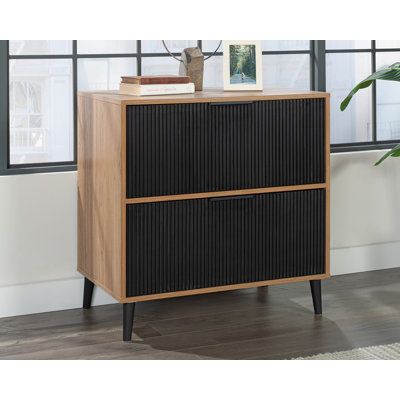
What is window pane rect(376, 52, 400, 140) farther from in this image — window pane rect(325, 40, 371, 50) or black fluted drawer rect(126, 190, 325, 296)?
black fluted drawer rect(126, 190, 325, 296)

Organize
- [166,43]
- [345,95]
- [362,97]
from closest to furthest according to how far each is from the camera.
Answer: [166,43] → [345,95] → [362,97]

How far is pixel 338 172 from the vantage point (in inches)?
157

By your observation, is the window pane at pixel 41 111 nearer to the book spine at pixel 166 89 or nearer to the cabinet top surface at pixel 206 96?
the cabinet top surface at pixel 206 96

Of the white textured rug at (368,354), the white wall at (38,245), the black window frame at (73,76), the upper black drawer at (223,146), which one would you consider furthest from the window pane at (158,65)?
the white textured rug at (368,354)

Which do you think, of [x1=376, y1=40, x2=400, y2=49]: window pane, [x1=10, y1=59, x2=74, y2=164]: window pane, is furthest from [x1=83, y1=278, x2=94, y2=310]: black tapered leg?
[x1=376, y1=40, x2=400, y2=49]: window pane

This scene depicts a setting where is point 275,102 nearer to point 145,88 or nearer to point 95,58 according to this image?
point 145,88

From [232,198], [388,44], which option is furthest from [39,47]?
[388,44]

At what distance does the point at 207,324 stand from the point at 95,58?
1.24 m

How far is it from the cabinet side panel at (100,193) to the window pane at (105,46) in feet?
1.00

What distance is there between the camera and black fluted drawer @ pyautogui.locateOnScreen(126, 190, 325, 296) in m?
2.94

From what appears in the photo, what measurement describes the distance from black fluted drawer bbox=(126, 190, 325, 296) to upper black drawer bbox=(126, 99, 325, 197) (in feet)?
0.22

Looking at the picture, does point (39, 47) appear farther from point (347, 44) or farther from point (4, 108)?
point (347, 44)

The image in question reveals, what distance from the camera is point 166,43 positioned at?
364 cm

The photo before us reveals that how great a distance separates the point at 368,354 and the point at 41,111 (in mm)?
1661
